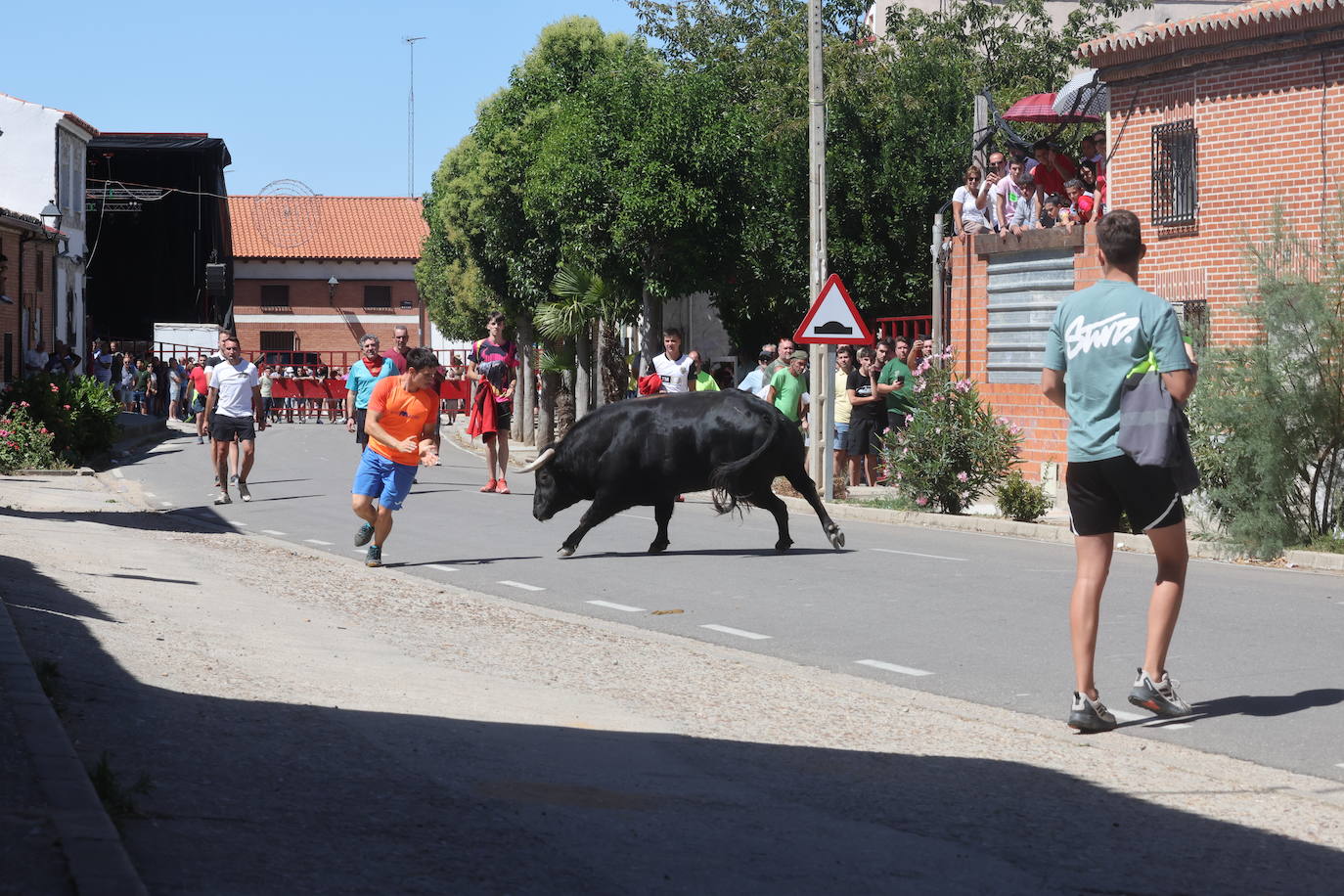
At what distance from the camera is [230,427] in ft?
65.0

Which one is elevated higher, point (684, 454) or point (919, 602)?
point (684, 454)

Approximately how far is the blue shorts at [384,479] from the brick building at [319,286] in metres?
68.6

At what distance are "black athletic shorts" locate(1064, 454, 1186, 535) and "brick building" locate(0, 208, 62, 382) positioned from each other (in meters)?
28.5

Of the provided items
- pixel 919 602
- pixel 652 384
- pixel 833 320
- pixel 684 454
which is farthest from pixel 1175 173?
pixel 919 602

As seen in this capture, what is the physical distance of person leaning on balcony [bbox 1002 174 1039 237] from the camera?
22.4 meters

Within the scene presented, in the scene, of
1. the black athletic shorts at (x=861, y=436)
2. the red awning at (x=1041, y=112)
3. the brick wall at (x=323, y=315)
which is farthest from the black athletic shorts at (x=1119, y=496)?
the brick wall at (x=323, y=315)

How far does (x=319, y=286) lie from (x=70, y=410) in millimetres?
57244

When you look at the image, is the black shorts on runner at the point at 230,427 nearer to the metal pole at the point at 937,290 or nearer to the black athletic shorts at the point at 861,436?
the black athletic shorts at the point at 861,436

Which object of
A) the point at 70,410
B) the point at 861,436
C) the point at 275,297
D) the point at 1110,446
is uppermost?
the point at 275,297

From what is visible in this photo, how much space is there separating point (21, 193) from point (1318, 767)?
47503 millimetres

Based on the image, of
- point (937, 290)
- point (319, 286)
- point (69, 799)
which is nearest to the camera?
point (69, 799)

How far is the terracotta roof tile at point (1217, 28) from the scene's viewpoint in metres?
20.4

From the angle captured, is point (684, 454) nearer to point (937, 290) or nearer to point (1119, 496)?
point (1119, 496)

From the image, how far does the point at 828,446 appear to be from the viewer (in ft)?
70.5
